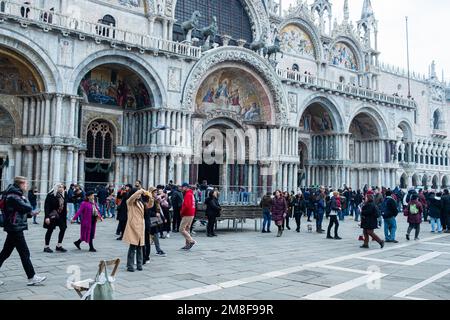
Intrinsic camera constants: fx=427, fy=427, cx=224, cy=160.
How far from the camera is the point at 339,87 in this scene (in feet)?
107

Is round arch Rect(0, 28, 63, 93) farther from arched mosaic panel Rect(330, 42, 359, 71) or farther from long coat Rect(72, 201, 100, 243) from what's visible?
arched mosaic panel Rect(330, 42, 359, 71)

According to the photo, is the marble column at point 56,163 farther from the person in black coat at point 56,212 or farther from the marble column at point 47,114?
the person in black coat at point 56,212

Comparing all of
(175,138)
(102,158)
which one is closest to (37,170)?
(102,158)

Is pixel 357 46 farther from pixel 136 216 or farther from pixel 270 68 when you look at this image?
pixel 136 216

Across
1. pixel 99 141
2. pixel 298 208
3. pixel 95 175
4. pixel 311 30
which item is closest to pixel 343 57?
pixel 311 30

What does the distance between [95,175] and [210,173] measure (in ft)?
25.4

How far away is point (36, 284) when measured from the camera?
6941 millimetres

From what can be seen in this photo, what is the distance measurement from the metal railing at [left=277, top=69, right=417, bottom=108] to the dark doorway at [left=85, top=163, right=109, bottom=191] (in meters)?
13.0

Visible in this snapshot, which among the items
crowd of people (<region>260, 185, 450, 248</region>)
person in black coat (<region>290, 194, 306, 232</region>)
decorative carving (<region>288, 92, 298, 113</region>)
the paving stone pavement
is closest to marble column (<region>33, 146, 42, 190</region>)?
the paving stone pavement

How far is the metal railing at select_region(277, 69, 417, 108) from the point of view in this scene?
29.5 metres

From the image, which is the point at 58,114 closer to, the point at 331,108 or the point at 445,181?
the point at 331,108

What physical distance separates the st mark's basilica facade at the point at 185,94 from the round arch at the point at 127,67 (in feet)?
0.18

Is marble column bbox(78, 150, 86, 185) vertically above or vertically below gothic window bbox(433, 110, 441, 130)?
below
